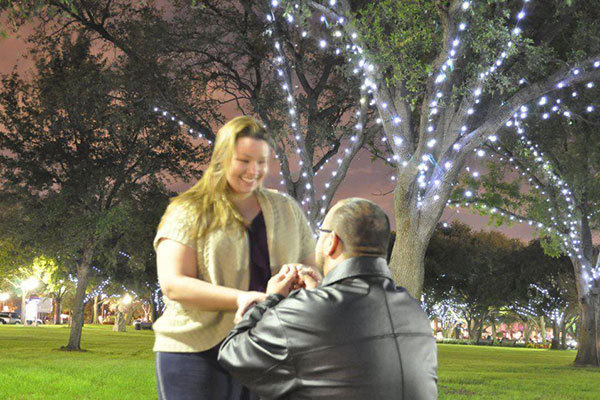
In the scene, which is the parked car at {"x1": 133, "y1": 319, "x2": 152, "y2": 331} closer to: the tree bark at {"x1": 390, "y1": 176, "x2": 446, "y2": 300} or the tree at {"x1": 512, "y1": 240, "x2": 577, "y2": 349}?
the tree at {"x1": 512, "y1": 240, "x2": 577, "y2": 349}

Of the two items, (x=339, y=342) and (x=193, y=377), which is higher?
(x=339, y=342)

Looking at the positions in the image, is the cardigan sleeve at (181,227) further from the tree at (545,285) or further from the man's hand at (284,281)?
the tree at (545,285)

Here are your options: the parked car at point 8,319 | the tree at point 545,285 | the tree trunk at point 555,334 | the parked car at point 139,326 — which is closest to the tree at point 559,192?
the tree at point 545,285

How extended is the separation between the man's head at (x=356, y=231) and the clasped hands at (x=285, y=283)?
0.10m

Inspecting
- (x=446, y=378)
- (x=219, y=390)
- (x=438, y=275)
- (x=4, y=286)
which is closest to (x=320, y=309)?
(x=219, y=390)

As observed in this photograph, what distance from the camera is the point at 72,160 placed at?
77.8ft

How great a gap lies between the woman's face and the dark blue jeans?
0.60m

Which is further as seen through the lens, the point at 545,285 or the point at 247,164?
the point at 545,285

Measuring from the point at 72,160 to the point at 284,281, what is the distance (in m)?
22.9

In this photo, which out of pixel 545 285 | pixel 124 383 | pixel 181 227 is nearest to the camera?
pixel 181 227

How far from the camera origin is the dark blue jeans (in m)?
2.31

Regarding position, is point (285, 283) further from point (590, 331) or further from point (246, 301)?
point (590, 331)

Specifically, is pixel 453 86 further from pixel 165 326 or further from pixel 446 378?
pixel 165 326

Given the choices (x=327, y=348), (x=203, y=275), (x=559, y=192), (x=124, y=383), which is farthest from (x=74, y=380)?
(x=559, y=192)
